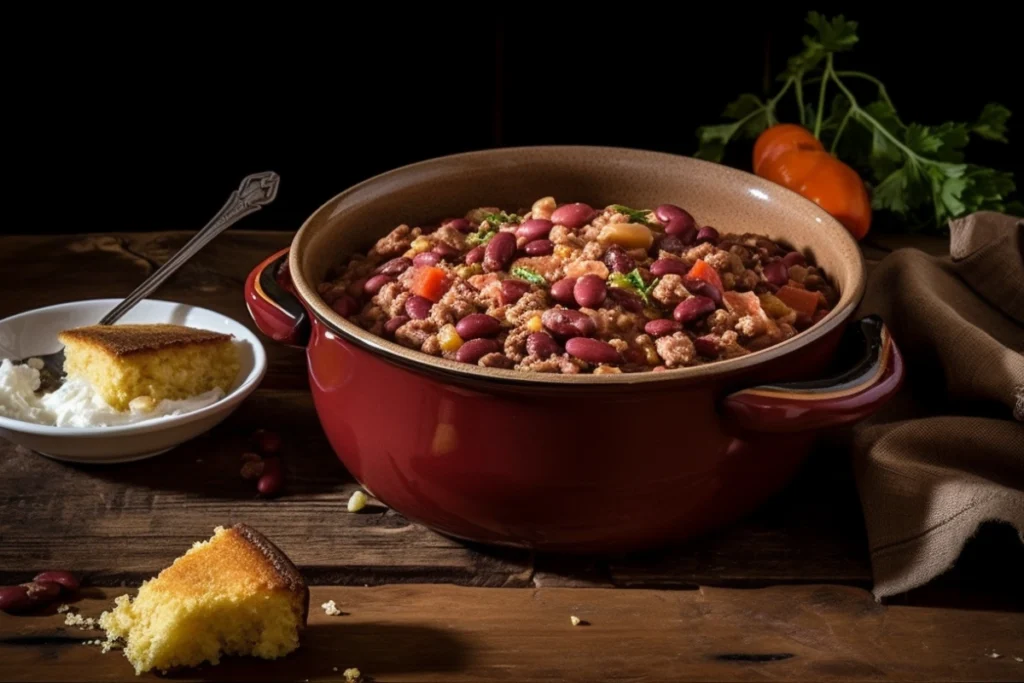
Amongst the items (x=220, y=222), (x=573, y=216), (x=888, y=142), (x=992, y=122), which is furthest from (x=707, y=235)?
(x=992, y=122)

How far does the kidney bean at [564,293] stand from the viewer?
2572 mm

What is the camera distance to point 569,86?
4785mm

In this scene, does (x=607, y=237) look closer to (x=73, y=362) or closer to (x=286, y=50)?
(x=73, y=362)

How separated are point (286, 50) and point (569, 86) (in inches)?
40.5

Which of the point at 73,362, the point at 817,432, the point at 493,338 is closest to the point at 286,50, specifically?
the point at 73,362

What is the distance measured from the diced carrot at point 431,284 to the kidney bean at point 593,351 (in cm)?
37

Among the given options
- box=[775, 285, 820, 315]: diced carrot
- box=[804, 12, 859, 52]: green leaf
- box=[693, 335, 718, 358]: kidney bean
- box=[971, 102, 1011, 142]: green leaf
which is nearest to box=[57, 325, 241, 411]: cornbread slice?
box=[693, 335, 718, 358]: kidney bean

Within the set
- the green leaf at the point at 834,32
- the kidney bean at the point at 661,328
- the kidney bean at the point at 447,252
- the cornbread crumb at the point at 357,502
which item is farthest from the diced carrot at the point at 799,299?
the green leaf at the point at 834,32

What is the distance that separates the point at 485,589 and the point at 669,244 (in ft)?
2.84

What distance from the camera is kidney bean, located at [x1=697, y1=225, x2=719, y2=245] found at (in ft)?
9.50

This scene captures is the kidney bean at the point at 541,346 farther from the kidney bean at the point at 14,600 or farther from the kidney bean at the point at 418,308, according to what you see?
the kidney bean at the point at 14,600

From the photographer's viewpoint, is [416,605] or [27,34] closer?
[416,605]

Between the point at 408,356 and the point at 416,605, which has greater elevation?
the point at 408,356

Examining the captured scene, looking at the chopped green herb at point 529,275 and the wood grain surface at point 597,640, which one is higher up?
the chopped green herb at point 529,275
